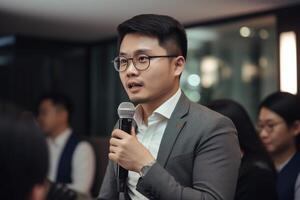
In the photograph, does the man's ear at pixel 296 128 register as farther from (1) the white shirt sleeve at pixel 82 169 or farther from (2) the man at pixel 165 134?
(1) the white shirt sleeve at pixel 82 169

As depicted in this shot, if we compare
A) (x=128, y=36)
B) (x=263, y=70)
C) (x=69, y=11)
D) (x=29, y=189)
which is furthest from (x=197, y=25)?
(x=29, y=189)

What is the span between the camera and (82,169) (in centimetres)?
403

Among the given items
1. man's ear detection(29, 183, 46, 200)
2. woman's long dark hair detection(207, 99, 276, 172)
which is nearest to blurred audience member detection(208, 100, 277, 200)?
woman's long dark hair detection(207, 99, 276, 172)

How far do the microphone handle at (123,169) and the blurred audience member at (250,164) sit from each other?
64 centimetres

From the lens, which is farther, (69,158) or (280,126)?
(69,158)

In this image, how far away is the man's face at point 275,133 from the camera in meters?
2.95

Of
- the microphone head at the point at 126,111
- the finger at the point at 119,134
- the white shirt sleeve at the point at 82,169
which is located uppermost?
the microphone head at the point at 126,111

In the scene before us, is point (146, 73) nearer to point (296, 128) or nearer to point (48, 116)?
point (296, 128)

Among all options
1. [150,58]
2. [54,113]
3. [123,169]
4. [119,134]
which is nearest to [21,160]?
[119,134]

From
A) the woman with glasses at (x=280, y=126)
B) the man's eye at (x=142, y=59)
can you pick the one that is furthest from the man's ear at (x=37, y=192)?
the woman with glasses at (x=280, y=126)

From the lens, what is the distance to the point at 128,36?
1754mm

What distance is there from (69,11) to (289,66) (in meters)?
1.75

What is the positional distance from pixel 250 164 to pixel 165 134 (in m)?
0.72

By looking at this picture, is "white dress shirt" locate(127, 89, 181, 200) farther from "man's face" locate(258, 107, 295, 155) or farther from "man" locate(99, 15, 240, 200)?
"man's face" locate(258, 107, 295, 155)
